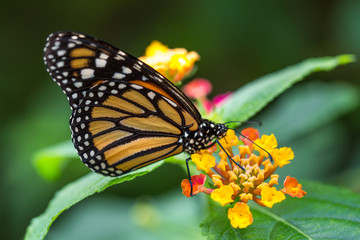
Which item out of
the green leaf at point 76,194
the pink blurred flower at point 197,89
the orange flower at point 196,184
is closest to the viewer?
the orange flower at point 196,184

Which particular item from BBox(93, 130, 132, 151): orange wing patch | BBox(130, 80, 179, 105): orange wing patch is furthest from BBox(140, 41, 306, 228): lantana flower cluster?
BBox(93, 130, 132, 151): orange wing patch

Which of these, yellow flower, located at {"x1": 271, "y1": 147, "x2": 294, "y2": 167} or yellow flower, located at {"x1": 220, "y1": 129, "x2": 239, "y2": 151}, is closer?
yellow flower, located at {"x1": 271, "y1": 147, "x2": 294, "y2": 167}

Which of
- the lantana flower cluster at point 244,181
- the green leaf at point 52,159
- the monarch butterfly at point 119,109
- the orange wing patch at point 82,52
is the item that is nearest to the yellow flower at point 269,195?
the lantana flower cluster at point 244,181

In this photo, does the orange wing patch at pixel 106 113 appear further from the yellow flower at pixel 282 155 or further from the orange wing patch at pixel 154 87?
the yellow flower at pixel 282 155

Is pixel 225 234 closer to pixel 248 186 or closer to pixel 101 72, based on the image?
pixel 248 186

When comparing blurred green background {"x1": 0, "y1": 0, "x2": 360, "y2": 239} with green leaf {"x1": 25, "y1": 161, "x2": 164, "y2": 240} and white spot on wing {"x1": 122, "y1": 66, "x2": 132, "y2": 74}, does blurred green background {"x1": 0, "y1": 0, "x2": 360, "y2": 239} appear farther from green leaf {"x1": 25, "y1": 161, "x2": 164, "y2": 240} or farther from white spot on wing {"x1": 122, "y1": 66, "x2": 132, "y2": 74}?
white spot on wing {"x1": 122, "y1": 66, "x2": 132, "y2": 74}

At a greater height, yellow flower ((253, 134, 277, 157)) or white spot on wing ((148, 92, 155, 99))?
Answer: white spot on wing ((148, 92, 155, 99))

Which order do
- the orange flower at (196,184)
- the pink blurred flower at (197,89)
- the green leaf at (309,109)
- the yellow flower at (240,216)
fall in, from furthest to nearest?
1. the green leaf at (309,109)
2. the pink blurred flower at (197,89)
3. the orange flower at (196,184)
4. the yellow flower at (240,216)
